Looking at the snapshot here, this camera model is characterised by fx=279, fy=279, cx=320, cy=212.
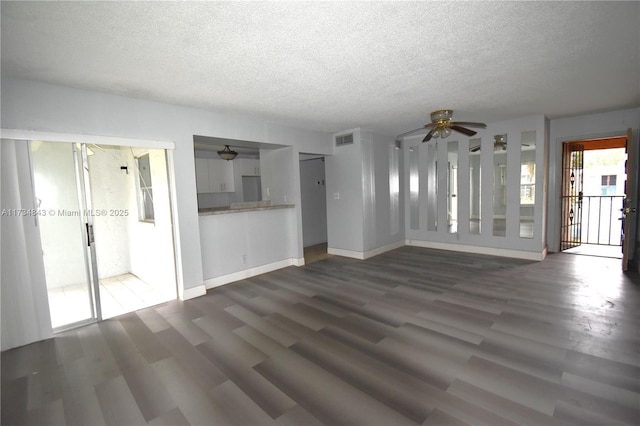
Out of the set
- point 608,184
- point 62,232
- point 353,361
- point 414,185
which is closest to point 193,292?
point 62,232

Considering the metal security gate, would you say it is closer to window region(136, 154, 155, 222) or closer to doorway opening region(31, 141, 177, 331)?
doorway opening region(31, 141, 177, 331)

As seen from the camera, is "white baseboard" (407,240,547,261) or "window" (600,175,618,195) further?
"window" (600,175,618,195)

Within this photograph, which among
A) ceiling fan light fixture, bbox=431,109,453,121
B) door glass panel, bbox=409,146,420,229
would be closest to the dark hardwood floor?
ceiling fan light fixture, bbox=431,109,453,121

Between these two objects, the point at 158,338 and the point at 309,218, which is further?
the point at 309,218

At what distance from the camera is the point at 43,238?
3086mm

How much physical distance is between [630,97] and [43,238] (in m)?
7.79

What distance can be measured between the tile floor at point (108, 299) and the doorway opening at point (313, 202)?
142 inches

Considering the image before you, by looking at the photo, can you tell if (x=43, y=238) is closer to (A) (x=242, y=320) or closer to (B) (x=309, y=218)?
(A) (x=242, y=320)

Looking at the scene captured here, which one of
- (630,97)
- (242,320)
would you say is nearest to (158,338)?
(242,320)

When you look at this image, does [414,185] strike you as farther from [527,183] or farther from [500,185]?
[527,183]

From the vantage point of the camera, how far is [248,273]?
15.3ft

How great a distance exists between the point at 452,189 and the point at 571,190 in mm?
2254

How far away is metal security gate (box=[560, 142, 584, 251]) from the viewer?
549 cm

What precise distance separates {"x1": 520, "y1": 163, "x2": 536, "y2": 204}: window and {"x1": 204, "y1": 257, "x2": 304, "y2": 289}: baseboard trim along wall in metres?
4.41
